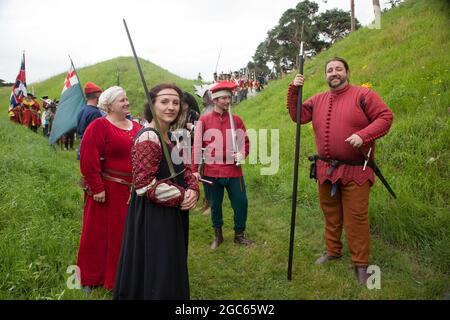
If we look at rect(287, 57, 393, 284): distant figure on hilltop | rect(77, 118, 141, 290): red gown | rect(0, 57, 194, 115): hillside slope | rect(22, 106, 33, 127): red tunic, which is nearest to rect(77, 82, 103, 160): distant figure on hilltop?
rect(77, 118, 141, 290): red gown

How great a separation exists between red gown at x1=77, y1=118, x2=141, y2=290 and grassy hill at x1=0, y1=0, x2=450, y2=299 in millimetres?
209

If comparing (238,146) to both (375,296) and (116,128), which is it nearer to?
(116,128)

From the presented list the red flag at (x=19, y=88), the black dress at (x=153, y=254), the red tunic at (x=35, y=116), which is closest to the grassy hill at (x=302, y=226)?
the black dress at (x=153, y=254)

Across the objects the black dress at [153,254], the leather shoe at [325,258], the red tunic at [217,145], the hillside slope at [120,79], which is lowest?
the leather shoe at [325,258]

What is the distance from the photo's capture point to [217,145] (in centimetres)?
457

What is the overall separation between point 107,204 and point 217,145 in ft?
5.62

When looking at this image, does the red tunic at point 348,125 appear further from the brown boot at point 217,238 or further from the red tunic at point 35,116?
the red tunic at point 35,116

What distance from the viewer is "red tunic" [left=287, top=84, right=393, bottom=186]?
3.42 metres

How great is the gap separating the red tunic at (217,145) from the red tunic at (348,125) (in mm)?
1146

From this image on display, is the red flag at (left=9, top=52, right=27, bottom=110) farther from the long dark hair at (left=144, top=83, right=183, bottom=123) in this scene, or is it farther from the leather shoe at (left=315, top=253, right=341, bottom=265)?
the leather shoe at (left=315, top=253, right=341, bottom=265)

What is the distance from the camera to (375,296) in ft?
10.8

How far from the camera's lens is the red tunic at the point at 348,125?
3.42 metres

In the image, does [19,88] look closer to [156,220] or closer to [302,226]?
[302,226]
